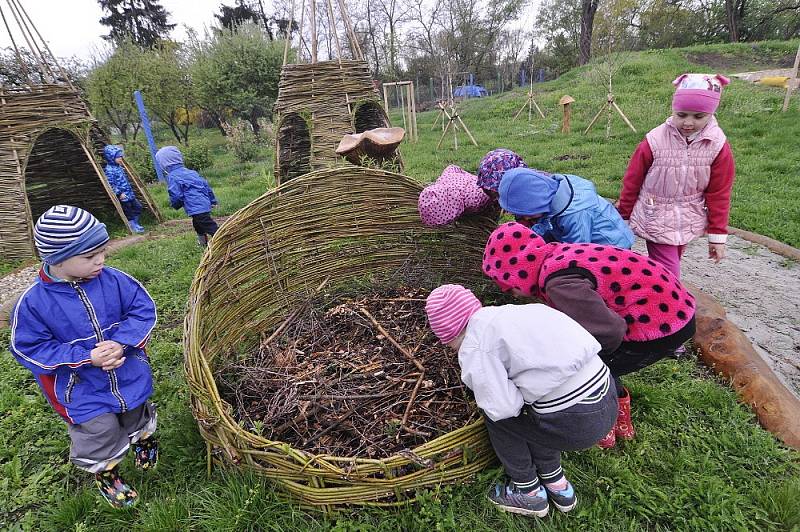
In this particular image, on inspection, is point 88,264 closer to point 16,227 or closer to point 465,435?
point 465,435

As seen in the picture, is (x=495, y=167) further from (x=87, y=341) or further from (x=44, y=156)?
(x=44, y=156)

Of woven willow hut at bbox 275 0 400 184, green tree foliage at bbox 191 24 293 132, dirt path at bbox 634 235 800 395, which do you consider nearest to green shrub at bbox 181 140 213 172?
green tree foliage at bbox 191 24 293 132

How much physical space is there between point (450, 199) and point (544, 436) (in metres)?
1.51

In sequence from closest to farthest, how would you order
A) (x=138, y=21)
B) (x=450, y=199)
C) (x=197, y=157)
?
(x=450, y=199) < (x=197, y=157) < (x=138, y=21)

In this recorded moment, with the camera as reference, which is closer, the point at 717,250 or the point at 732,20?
the point at 717,250

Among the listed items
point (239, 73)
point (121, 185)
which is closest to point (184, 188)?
point (121, 185)

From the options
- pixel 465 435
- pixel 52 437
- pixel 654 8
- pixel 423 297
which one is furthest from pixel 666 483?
pixel 654 8

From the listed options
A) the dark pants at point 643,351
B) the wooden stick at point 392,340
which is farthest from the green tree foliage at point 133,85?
the dark pants at point 643,351

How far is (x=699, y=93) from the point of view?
2217 millimetres

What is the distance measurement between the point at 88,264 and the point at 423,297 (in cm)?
207

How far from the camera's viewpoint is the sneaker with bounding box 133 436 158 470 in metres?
2.08

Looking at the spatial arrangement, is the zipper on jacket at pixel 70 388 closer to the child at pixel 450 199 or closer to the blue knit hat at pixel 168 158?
the child at pixel 450 199

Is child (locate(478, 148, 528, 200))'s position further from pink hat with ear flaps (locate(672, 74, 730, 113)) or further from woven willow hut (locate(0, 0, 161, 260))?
woven willow hut (locate(0, 0, 161, 260))

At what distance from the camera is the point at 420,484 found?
1.73 meters
